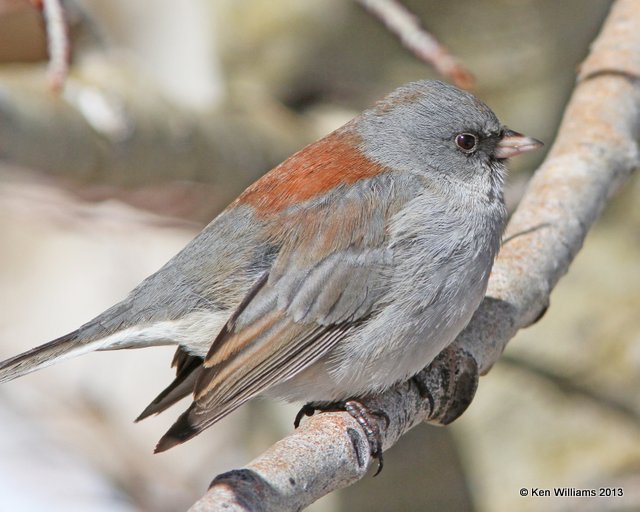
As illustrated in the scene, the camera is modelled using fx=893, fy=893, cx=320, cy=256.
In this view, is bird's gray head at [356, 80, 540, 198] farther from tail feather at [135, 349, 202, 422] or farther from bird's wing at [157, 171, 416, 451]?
tail feather at [135, 349, 202, 422]

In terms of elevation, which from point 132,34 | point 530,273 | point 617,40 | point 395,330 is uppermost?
point 132,34

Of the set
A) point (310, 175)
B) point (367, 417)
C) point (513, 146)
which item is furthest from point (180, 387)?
point (513, 146)

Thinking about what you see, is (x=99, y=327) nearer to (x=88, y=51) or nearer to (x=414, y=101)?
(x=414, y=101)

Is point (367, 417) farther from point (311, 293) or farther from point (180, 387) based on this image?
point (180, 387)

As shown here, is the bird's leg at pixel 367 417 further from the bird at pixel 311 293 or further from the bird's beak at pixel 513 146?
the bird's beak at pixel 513 146

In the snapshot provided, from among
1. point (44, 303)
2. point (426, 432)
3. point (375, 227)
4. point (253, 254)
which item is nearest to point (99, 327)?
point (253, 254)

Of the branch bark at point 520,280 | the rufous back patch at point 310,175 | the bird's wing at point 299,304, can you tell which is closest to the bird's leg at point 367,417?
the branch bark at point 520,280

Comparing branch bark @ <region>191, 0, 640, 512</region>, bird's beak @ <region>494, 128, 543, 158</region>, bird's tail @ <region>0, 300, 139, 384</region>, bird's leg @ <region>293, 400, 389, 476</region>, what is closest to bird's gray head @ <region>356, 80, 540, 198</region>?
bird's beak @ <region>494, 128, 543, 158</region>
